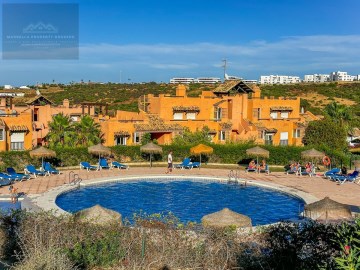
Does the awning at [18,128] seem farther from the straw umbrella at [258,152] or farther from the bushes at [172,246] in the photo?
the bushes at [172,246]

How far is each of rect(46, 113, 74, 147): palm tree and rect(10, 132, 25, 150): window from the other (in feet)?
6.94

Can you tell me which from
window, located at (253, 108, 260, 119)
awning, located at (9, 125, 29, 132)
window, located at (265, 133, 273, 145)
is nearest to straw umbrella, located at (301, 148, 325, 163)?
window, located at (265, 133, 273, 145)

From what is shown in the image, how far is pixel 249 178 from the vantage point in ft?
102

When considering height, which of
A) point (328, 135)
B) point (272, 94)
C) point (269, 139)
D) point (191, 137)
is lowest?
point (269, 139)

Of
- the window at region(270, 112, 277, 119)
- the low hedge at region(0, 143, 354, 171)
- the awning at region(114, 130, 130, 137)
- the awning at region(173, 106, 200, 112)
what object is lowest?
the low hedge at region(0, 143, 354, 171)

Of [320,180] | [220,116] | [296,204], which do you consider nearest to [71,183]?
[296,204]

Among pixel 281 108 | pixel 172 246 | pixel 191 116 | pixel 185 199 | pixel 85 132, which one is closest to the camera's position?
pixel 172 246

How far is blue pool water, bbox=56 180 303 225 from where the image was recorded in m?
22.8

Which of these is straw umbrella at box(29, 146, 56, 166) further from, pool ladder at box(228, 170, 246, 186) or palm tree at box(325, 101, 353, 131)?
palm tree at box(325, 101, 353, 131)

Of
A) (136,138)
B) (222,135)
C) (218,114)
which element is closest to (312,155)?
(222,135)

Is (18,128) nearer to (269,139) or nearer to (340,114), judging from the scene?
(269,139)

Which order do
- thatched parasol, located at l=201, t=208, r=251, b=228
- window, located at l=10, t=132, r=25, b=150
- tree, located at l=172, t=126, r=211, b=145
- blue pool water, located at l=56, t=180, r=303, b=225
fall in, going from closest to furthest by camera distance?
thatched parasol, located at l=201, t=208, r=251, b=228 < blue pool water, located at l=56, t=180, r=303, b=225 < window, located at l=10, t=132, r=25, b=150 < tree, located at l=172, t=126, r=211, b=145

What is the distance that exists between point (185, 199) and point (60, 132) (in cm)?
1608

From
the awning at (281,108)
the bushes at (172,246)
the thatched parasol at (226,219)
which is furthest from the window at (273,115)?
the bushes at (172,246)
